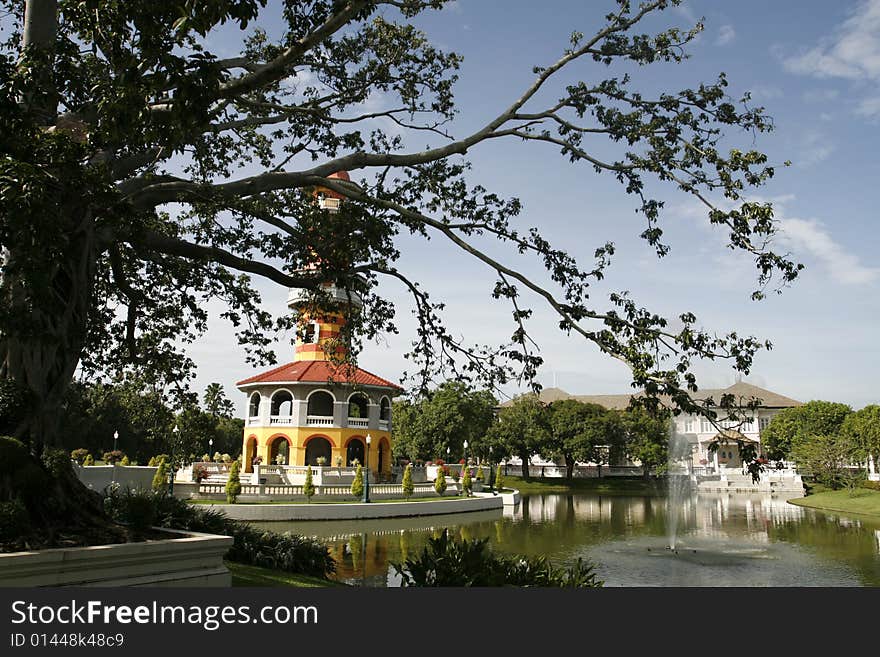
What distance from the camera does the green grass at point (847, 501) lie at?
115 feet

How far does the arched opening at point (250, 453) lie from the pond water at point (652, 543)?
526 inches

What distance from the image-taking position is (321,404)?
39.7 metres

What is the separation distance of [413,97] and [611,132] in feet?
11.3

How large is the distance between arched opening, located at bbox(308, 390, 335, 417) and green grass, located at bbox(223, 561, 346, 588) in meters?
27.8

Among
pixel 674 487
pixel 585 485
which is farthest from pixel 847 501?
pixel 585 485

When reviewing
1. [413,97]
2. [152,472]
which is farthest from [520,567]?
[152,472]

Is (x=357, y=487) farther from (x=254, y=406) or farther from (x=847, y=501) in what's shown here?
(x=847, y=501)

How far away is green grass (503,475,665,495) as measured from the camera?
181 ft

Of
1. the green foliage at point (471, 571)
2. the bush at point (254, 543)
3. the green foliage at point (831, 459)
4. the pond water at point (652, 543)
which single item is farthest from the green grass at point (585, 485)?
the green foliage at point (471, 571)

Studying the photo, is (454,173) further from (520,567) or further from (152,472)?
(152,472)

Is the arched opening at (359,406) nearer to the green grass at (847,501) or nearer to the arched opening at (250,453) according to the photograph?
the arched opening at (250,453)

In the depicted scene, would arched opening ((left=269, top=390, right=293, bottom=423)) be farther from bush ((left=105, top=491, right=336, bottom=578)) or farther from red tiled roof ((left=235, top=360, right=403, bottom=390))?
bush ((left=105, top=491, right=336, bottom=578))

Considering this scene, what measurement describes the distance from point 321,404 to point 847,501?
29.7 m

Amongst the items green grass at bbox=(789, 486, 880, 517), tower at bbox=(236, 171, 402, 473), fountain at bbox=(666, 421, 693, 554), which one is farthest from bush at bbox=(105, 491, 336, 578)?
green grass at bbox=(789, 486, 880, 517)
